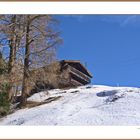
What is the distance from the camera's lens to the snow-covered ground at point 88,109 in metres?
2.77

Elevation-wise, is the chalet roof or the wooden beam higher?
the chalet roof

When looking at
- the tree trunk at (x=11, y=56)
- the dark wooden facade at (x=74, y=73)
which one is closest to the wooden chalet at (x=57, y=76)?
the dark wooden facade at (x=74, y=73)

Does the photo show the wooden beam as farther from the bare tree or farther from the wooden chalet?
the bare tree

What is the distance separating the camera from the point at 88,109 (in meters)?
2.82

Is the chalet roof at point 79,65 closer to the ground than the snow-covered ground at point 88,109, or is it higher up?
higher up

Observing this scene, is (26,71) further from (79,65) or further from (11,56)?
(79,65)

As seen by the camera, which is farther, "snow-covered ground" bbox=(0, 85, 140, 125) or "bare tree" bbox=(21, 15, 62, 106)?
"bare tree" bbox=(21, 15, 62, 106)

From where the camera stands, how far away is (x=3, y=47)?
2965 millimetres

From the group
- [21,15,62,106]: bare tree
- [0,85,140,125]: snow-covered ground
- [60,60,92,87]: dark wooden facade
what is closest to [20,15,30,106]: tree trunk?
[21,15,62,106]: bare tree

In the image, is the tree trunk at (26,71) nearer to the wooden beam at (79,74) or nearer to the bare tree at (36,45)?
the bare tree at (36,45)

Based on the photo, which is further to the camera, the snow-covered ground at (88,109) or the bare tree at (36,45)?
the bare tree at (36,45)

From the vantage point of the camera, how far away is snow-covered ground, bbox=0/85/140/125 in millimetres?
2770

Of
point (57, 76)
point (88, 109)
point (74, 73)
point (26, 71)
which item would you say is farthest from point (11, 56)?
point (88, 109)
